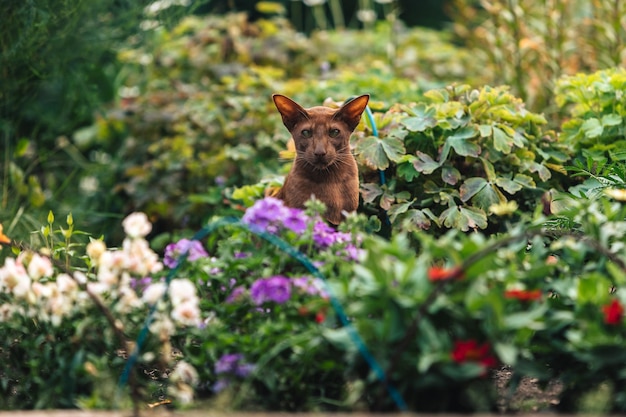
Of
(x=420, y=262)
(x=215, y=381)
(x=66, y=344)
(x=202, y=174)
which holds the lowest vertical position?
(x=202, y=174)

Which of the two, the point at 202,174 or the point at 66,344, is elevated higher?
the point at 66,344

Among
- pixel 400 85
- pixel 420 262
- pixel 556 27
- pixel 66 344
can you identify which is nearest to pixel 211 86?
pixel 400 85

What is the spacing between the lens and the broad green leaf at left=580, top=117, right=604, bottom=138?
13.1ft

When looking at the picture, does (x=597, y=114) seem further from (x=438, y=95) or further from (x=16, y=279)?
(x=16, y=279)

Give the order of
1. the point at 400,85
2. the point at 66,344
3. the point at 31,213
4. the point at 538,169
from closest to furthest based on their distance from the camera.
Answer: the point at 66,344, the point at 538,169, the point at 31,213, the point at 400,85

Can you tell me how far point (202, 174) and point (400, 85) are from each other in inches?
58.2

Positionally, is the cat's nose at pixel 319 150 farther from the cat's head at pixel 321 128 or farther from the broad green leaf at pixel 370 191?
the broad green leaf at pixel 370 191

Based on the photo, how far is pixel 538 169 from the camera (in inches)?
151

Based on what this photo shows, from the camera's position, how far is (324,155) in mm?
3102

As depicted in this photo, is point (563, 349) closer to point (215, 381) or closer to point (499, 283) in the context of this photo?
point (499, 283)

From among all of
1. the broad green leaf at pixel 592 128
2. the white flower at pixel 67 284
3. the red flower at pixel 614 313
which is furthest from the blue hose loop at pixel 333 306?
the broad green leaf at pixel 592 128

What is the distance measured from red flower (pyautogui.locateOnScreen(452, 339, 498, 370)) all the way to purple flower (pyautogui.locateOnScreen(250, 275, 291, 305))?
59cm

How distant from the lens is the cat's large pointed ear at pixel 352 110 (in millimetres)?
3141

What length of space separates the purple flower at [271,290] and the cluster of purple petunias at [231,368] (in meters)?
0.19
